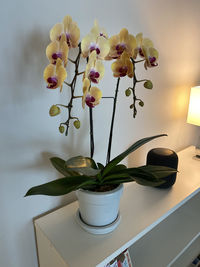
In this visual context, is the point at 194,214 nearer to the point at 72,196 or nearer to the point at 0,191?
the point at 72,196

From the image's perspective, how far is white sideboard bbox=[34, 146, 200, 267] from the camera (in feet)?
2.18

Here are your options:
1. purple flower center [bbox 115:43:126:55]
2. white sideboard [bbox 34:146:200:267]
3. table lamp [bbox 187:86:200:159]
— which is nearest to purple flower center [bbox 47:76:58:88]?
purple flower center [bbox 115:43:126:55]

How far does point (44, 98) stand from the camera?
728 millimetres

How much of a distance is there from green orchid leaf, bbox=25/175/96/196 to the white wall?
0.59 feet

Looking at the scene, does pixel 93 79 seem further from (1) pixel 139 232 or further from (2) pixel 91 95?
(1) pixel 139 232

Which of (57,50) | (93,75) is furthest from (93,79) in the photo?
(57,50)

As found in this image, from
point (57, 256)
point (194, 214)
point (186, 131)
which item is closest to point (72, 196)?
point (57, 256)

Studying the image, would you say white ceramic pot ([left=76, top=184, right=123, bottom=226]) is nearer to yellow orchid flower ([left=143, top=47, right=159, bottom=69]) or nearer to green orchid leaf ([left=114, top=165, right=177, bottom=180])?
green orchid leaf ([left=114, top=165, right=177, bottom=180])

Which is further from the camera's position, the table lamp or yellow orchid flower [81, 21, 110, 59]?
the table lamp

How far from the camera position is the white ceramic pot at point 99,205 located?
0.65 metres

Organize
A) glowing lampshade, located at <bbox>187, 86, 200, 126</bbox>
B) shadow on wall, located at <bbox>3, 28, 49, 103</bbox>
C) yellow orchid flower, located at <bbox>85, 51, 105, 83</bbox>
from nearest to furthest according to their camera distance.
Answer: yellow orchid flower, located at <bbox>85, 51, 105, 83</bbox>, shadow on wall, located at <bbox>3, 28, 49, 103</bbox>, glowing lampshade, located at <bbox>187, 86, 200, 126</bbox>

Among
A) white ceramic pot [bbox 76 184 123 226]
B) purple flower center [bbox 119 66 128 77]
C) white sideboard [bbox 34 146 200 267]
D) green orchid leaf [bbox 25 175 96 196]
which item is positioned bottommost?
white sideboard [bbox 34 146 200 267]

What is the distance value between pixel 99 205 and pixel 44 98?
40 centimetres

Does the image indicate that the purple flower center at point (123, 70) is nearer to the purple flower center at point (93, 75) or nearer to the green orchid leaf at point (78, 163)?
the purple flower center at point (93, 75)
